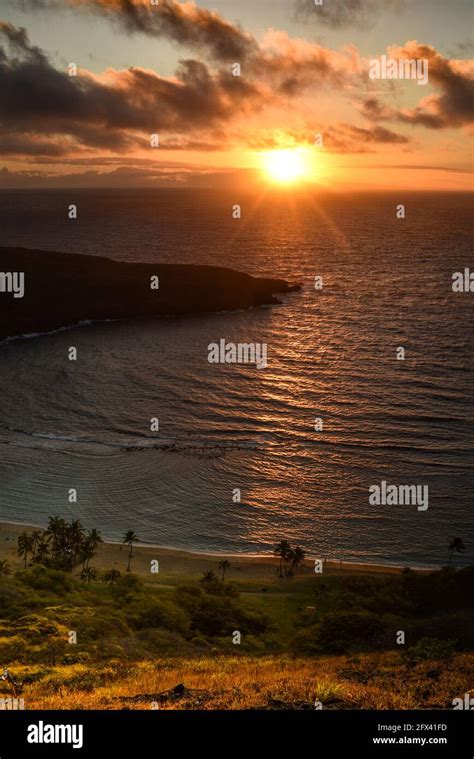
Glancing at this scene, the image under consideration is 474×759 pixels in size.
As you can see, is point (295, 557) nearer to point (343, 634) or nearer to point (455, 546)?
point (343, 634)

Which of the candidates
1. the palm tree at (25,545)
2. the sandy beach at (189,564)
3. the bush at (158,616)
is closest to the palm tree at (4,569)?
the palm tree at (25,545)

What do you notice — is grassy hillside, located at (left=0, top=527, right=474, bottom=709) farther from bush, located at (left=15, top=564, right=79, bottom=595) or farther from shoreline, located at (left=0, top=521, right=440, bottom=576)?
shoreline, located at (left=0, top=521, right=440, bottom=576)

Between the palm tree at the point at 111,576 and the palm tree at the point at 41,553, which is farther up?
the palm tree at the point at 41,553

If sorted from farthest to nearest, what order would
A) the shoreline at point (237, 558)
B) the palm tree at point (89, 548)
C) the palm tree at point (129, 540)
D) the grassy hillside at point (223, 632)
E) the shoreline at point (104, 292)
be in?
the shoreline at point (104, 292) < the palm tree at point (129, 540) < the shoreline at point (237, 558) < the palm tree at point (89, 548) < the grassy hillside at point (223, 632)

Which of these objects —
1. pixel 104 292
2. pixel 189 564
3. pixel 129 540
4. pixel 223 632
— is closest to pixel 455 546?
pixel 189 564
